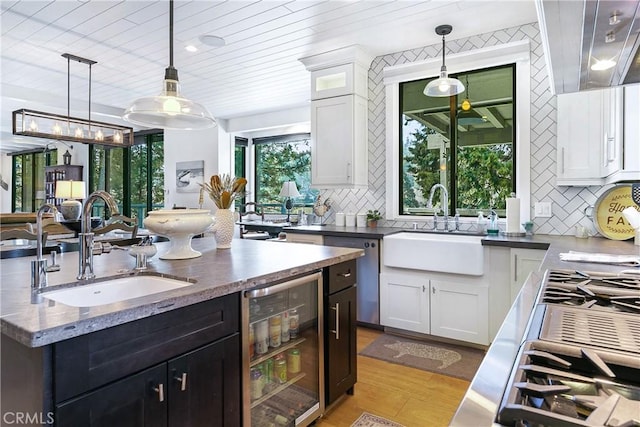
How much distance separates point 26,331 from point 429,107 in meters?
3.77

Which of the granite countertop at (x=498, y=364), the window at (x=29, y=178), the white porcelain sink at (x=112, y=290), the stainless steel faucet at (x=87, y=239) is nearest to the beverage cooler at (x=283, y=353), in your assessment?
the white porcelain sink at (x=112, y=290)

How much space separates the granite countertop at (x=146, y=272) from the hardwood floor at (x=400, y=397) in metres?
0.89

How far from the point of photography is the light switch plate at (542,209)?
319 centimetres

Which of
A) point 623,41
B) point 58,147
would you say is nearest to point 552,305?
point 623,41

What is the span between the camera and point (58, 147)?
928cm

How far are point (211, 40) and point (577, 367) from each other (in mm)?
3667

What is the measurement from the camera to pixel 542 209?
3217 millimetres

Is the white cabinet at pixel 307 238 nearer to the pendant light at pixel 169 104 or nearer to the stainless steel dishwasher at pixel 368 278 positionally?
the stainless steel dishwasher at pixel 368 278

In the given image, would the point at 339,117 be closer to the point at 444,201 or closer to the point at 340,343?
the point at 444,201

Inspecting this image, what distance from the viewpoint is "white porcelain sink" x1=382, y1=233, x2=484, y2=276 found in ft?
9.66

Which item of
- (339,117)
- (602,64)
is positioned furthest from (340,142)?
(602,64)

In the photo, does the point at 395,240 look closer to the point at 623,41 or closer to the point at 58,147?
the point at 623,41

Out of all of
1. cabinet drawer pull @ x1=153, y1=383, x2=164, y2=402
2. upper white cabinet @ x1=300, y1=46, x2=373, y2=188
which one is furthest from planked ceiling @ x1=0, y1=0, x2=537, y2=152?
cabinet drawer pull @ x1=153, y1=383, x2=164, y2=402

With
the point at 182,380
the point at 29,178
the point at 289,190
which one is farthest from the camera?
the point at 29,178
